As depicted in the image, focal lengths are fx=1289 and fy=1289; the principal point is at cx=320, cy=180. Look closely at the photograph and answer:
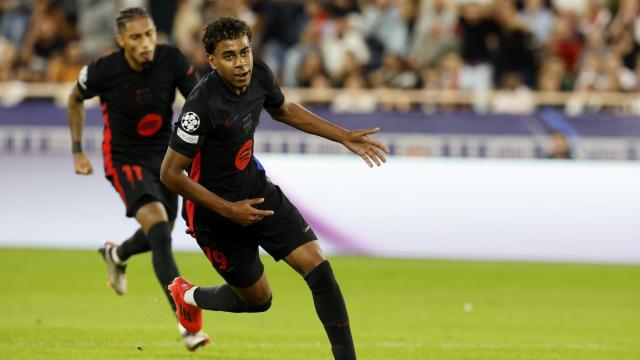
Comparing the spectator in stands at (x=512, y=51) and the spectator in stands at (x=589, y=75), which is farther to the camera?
the spectator in stands at (x=512, y=51)

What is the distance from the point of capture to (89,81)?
10.3 meters

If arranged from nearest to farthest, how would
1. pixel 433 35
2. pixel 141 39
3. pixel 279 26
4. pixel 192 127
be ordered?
pixel 192 127, pixel 141 39, pixel 433 35, pixel 279 26

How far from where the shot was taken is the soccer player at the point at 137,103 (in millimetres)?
10133

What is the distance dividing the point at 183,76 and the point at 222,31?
3.02 metres

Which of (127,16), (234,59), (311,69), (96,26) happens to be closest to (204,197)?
(234,59)

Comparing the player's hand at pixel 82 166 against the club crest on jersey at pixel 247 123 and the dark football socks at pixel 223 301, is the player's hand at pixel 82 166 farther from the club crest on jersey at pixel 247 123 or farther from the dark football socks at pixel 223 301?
the club crest on jersey at pixel 247 123

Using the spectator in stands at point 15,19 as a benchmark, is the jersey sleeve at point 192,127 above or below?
above

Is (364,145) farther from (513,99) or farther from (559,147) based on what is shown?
(513,99)

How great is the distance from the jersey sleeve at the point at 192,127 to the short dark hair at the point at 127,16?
3049 millimetres

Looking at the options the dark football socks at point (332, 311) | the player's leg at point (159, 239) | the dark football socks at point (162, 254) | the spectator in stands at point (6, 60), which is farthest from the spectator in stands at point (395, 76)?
the dark football socks at point (332, 311)

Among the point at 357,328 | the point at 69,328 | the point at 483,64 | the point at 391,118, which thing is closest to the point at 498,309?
the point at 357,328

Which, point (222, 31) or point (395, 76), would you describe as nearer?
point (222, 31)

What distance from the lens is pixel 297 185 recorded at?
16.1 metres

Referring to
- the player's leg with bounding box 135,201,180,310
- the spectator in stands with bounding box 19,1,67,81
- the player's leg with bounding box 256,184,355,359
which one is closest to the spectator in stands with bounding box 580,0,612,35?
the spectator in stands with bounding box 19,1,67,81
